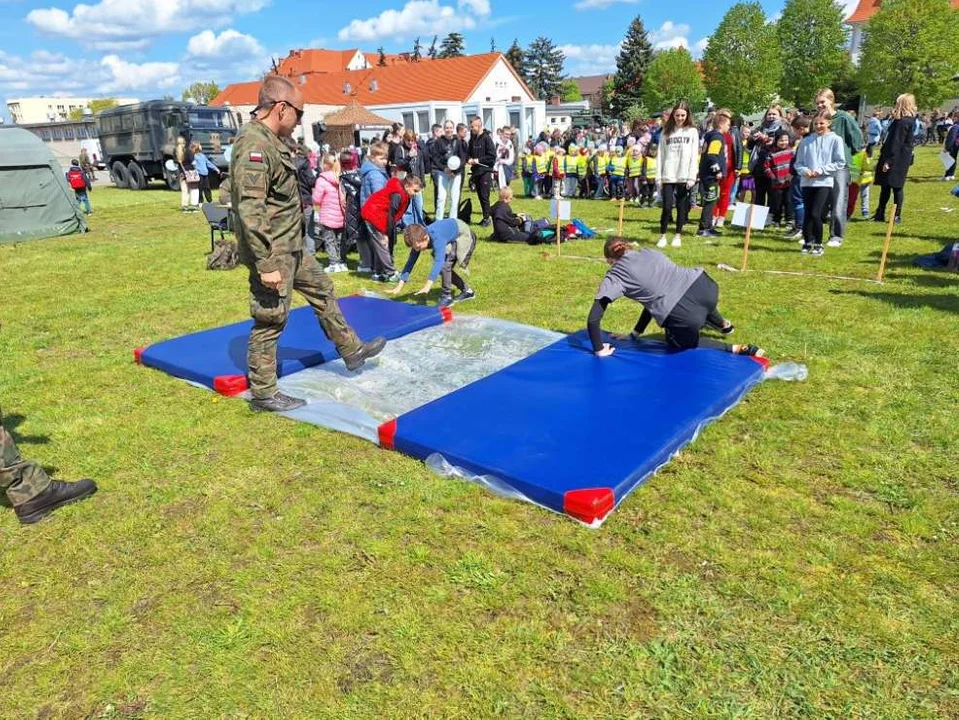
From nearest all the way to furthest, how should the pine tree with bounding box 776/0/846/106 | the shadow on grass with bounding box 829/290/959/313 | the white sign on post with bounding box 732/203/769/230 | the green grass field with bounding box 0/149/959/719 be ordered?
the green grass field with bounding box 0/149/959/719 → the shadow on grass with bounding box 829/290/959/313 → the white sign on post with bounding box 732/203/769/230 → the pine tree with bounding box 776/0/846/106

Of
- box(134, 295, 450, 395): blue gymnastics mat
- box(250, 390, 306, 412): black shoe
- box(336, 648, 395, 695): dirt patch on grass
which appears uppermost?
box(134, 295, 450, 395): blue gymnastics mat

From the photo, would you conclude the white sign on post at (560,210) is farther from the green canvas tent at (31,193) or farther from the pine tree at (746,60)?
the pine tree at (746,60)

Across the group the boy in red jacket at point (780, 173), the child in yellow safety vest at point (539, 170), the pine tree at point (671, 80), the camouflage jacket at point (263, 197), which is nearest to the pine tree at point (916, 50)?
the pine tree at point (671, 80)

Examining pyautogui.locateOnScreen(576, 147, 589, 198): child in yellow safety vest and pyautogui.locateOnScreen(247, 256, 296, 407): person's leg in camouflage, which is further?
pyautogui.locateOnScreen(576, 147, 589, 198): child in yellow safety vest

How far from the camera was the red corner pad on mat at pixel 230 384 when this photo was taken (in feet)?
16.4

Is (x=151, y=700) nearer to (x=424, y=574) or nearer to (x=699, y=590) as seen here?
(x=424, y=574)

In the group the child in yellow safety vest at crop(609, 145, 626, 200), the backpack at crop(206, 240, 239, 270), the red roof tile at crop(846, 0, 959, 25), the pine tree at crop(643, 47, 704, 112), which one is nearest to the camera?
the backpack at crop(206, 240, 239, 270)

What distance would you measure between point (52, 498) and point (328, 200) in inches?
244

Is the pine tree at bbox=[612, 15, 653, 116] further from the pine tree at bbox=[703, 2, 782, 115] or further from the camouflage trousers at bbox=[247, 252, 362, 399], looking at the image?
the camouflage trousers at bbox=[247, 252, 362, 399]

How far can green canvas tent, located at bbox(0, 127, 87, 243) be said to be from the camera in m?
13.7

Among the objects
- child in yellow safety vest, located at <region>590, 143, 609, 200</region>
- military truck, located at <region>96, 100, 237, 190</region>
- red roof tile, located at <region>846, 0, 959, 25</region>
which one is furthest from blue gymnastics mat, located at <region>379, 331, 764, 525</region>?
red roof tile, located at <region>846, 0, 959, 25</region>

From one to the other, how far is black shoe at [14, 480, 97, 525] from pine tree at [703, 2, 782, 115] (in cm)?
6436

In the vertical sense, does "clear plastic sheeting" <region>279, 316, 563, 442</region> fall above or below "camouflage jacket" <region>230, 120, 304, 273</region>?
below

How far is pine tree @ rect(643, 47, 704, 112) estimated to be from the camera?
6688 centimetres
